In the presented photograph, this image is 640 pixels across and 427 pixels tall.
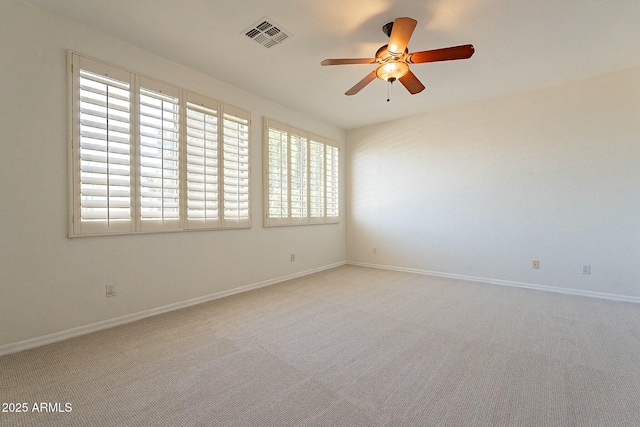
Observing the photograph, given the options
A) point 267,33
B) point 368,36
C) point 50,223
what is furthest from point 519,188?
point 50,223

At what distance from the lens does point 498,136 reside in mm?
4219

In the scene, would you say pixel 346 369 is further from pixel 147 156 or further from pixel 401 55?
pixel 147 156

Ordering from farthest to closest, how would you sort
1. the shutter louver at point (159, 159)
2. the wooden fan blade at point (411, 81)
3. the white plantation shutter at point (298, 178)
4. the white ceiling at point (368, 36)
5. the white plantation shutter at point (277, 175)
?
the white plantation shutter at point (298, 178) → the white plantation shutter at point (277, 175) → the shutter louver at point (159, 159) → the wooden fan blade at point (411, 81) → the white ceiling at point (368, 36)

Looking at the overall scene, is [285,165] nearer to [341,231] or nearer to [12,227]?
[341,231]

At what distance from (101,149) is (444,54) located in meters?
3.13

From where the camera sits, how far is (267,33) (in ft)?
8.64

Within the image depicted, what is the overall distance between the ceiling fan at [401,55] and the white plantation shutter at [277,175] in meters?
1.88

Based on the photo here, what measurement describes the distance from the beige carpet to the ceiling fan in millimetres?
2328

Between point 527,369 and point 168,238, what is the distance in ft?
11.3

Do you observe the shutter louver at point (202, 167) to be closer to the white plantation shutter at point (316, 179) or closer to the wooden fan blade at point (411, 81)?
the white plantation shutter at point (316, 179)

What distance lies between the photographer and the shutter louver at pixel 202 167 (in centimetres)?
327

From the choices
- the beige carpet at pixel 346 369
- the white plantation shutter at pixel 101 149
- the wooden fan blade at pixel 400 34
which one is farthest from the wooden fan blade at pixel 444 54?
the white plantation shutter at pixel 101 149

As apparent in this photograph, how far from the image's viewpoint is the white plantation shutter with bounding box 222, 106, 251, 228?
3629 mm

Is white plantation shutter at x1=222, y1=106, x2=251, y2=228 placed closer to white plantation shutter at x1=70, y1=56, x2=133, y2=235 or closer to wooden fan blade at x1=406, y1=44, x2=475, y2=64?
white plantation shutter at x1=70, y1=56, x2=133, y2=235
